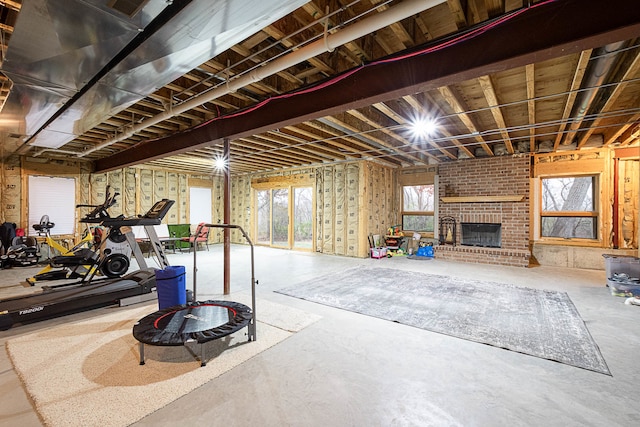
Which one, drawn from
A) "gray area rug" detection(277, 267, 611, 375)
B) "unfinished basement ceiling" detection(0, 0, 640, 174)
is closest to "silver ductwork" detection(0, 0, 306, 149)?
"unfinished basement ceiling" detection(0, 0, 640, 174)

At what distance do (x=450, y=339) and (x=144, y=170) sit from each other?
9.67 meters

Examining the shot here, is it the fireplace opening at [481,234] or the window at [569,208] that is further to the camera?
the fireplace opening at [481,234]

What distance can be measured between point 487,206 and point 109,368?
809 centimetres

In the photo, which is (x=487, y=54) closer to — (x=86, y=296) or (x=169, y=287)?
(x=169, y=287)

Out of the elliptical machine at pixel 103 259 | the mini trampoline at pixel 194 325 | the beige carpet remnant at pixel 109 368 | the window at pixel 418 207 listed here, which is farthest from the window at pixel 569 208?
the elliptical machine at pixel 103 259

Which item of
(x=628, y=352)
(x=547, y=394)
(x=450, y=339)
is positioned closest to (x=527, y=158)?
(x=628, y=352)

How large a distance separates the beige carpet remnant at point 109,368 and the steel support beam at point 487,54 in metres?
2.56

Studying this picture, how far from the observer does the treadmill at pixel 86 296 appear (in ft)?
9.98

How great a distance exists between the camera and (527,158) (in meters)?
6.74

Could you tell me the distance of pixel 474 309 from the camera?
360cm

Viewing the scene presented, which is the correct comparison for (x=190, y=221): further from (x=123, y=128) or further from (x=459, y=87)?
(x=459, y=87)

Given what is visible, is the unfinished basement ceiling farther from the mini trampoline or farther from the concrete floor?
the concrete floor

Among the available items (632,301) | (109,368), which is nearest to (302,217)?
(109,368)

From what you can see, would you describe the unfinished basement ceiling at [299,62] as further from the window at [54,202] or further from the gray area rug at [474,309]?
the window at [54,202]
